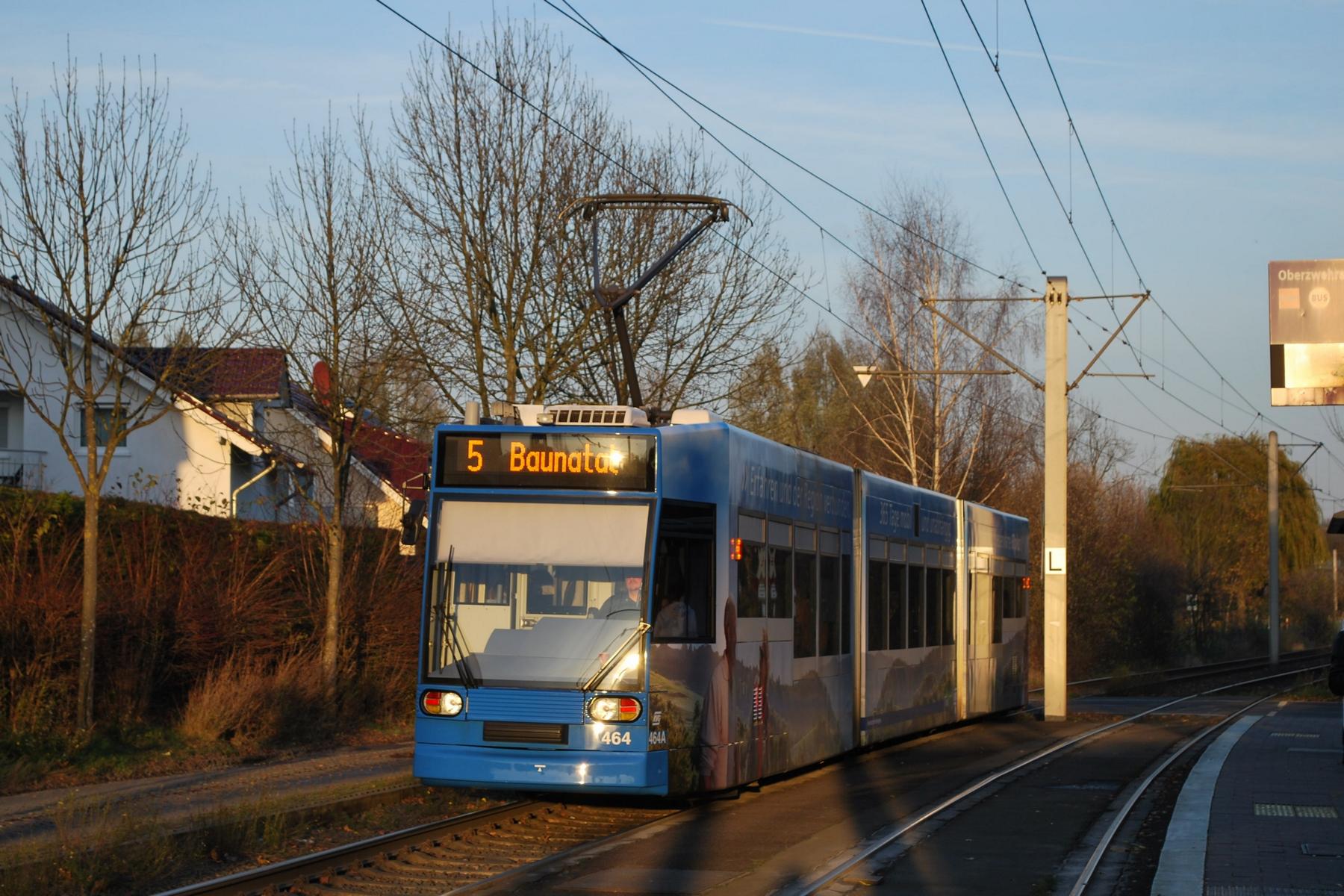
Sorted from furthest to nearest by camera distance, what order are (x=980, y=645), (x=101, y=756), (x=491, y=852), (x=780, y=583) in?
1. (x=980, y=645)
2. (x=101, y=756)
3. (x=780, y=583)
4. (x=491, y=852)

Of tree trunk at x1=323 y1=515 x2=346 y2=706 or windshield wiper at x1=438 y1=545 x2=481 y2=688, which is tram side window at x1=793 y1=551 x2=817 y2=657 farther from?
tree trunk at x1=323 y1=515 x2=346 y2=706

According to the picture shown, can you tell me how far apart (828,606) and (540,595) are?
4376 millimetres

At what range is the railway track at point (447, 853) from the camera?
8.79 meters

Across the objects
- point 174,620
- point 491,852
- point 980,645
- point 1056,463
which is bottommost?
point 491,852

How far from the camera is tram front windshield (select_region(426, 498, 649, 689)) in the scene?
11.2m

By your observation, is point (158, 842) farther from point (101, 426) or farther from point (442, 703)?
point (101, 426)

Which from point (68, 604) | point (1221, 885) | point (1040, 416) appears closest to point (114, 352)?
point (68, 604)

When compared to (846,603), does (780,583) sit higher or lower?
higher

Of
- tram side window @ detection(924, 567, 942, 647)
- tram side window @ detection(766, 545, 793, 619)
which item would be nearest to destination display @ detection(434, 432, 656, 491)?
tram side window @ detection(766, 545, 793, 619)

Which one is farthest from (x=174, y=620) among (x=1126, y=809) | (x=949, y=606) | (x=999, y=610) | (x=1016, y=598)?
(x=1016, y=598)

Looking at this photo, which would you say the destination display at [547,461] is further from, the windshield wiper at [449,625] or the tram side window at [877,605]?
the tram side window at [877,605]

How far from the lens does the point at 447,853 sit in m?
10.1

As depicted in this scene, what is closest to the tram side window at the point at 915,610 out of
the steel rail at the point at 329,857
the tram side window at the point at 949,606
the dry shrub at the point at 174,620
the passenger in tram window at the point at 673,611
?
the tram side window at the point at 949,606

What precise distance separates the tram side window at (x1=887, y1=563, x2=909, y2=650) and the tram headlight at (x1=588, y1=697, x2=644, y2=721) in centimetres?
663
